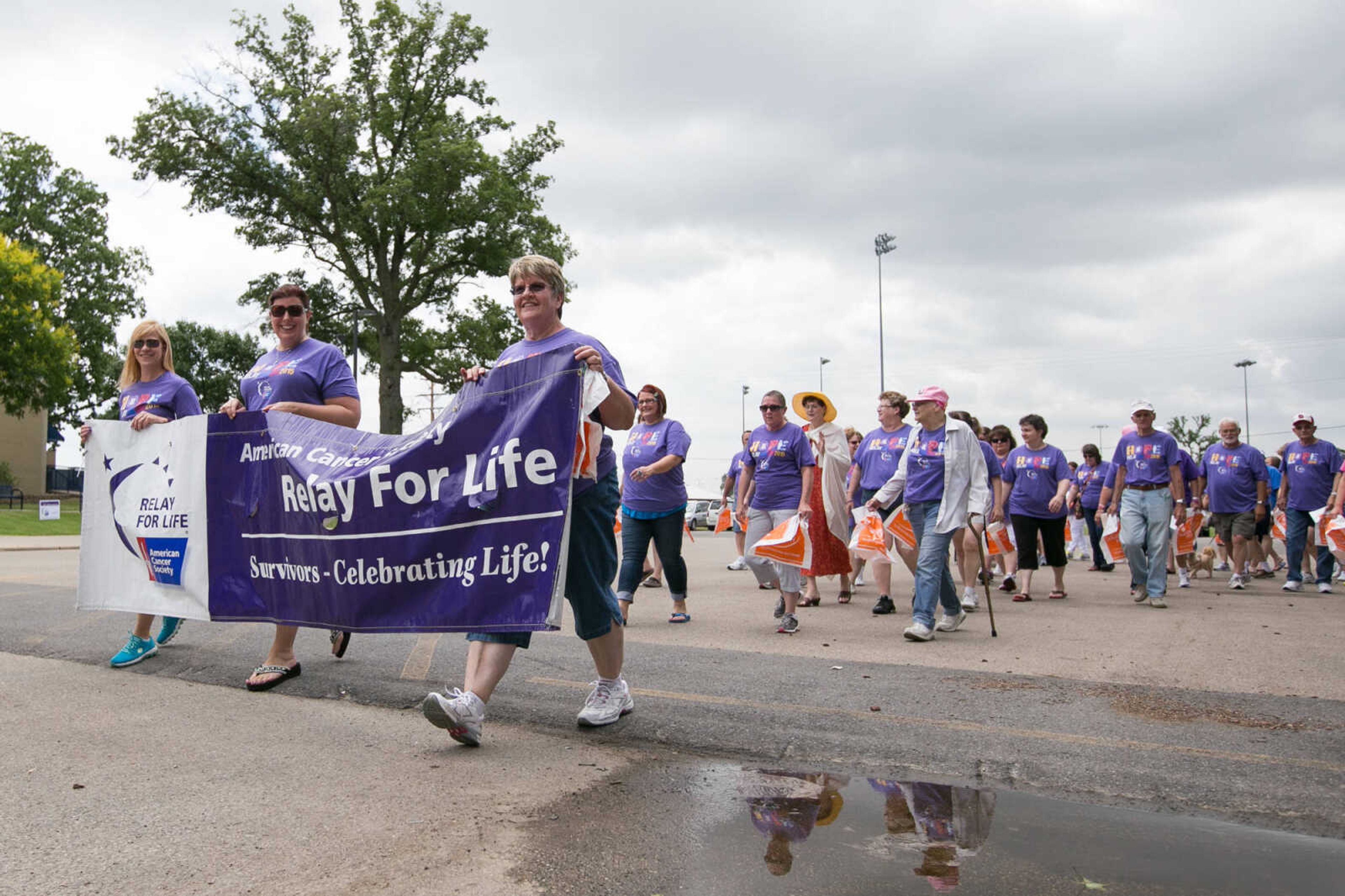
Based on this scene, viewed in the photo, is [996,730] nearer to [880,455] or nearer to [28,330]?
[880,455]

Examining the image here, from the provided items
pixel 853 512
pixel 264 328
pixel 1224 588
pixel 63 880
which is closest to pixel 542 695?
pixel 63 880

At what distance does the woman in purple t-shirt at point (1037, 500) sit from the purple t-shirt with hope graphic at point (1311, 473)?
2960 millimetres

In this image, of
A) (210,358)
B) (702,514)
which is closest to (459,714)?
(702,514)

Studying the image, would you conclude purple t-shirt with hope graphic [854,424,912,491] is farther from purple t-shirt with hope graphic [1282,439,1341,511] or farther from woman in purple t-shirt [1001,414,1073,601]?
purple t-shirt with hope graphic [1282,439,1341,511]

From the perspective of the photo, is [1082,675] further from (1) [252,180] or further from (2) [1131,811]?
(1) [252,180]

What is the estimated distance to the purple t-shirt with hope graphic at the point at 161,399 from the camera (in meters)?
5.99

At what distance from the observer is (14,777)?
11.9 ft

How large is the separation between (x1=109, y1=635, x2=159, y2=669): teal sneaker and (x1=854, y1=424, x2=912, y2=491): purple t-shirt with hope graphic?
624 centimetres

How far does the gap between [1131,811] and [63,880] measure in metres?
3.19

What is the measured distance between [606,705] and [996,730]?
5.47 ft

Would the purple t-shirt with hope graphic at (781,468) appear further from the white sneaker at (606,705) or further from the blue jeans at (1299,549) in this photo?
the blue jeans at (1299,549)

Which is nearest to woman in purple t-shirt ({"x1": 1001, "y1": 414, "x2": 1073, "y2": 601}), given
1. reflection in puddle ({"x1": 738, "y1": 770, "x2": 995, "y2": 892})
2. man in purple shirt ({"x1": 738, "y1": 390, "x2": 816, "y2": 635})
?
man in purple shirt ({"x1": 738, "y1": 390, "x2": 816, "y2": 635})

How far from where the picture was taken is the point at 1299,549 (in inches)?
471

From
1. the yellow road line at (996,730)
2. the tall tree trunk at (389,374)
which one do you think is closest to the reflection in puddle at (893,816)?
the yellow road line at (996,730)
